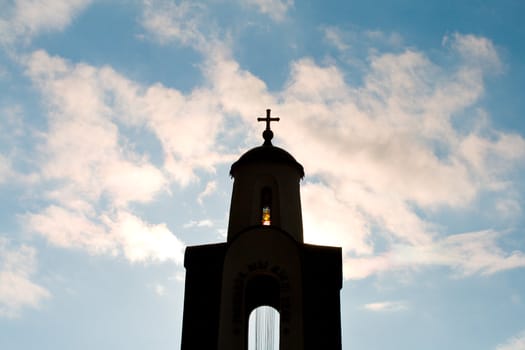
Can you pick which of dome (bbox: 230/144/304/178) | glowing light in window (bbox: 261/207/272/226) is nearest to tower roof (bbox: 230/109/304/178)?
dome (bbox: 230/144/304/178)

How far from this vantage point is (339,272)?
1912 centimetres

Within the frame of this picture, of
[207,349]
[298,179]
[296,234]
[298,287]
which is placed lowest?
[207,349]

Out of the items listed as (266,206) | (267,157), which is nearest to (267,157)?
(267,157)

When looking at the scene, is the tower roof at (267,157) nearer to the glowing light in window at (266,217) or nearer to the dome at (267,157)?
the dome at (267,157)

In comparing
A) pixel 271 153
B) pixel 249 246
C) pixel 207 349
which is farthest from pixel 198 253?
pixel 271 153

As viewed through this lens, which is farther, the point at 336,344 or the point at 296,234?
the point at 296,234

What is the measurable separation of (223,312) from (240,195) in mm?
3890

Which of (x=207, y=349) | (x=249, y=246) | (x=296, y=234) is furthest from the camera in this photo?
(x=296, y=234)

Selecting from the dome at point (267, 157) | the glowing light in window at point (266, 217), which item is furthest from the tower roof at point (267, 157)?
the glowing light in window at point (266, 217)

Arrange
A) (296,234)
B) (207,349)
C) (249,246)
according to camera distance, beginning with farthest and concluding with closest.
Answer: (296,234), (249,246), (207,349)

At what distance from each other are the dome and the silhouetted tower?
702mm

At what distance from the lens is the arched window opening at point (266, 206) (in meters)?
20.9

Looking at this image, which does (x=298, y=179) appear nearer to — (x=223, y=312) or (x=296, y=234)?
(x=296, y=234)

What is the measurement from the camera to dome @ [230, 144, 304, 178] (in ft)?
71.1
